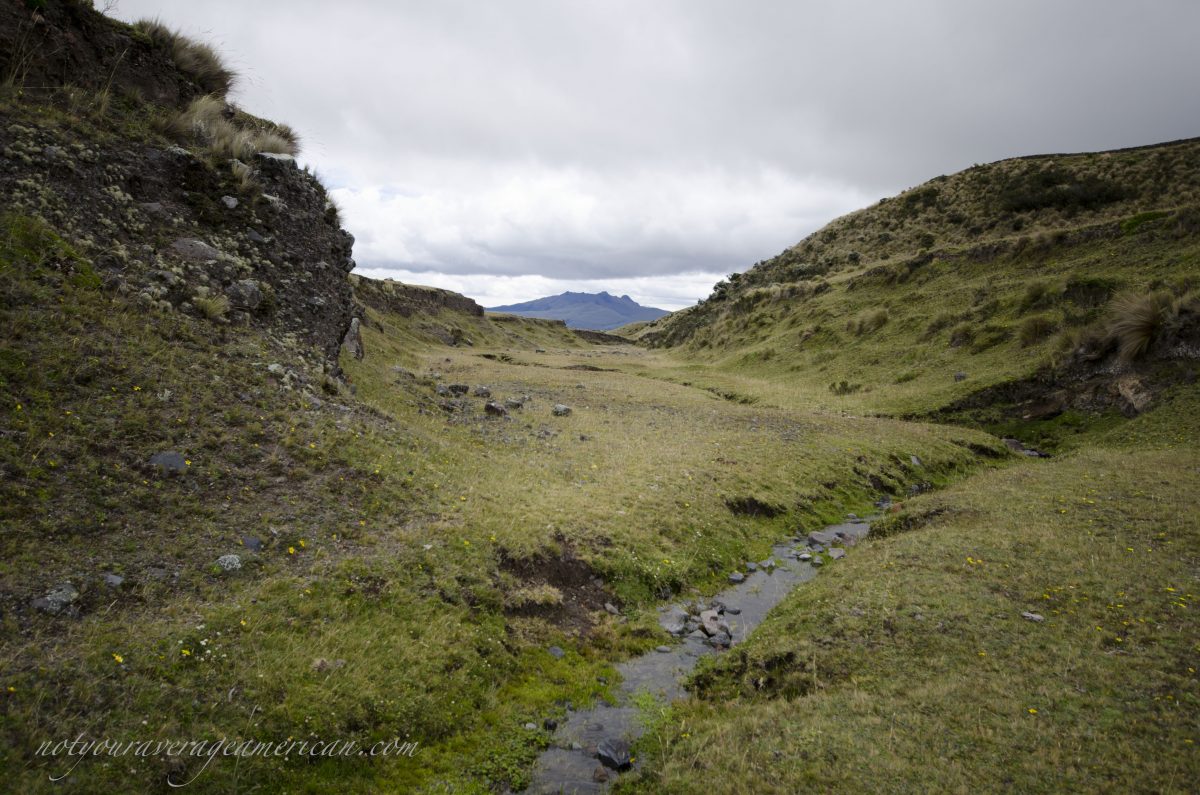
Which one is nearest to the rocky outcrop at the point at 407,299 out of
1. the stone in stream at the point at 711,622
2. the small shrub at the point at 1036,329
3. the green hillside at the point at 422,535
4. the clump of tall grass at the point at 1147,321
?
the green hillside at the point at 422,535

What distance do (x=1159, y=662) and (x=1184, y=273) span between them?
3849 centimetres

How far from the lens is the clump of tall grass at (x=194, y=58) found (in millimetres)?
21766

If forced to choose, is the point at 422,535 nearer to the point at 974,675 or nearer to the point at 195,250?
the point at 974,675

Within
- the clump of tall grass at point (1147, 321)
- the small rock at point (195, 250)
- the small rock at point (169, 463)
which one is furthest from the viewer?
the clump of tall grass at point (1147, 321)

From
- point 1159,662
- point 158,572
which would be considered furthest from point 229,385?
point 1159,662

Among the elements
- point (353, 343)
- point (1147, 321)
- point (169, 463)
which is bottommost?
point (169, 463)

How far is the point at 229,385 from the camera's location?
15008 millimetres

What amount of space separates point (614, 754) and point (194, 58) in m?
30.8

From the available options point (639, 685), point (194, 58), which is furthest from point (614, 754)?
point (194, 58)

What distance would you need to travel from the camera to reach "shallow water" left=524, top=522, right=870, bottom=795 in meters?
8.98

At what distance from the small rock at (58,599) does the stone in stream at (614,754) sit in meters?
8.92

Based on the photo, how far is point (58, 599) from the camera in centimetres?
844

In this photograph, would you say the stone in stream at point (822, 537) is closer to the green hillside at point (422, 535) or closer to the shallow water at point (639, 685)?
the green hillside at point (422, 535)

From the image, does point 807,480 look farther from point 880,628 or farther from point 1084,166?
point 1084,166
